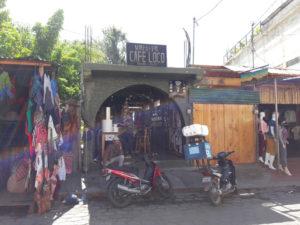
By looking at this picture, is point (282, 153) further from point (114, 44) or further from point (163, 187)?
point (114, 44)

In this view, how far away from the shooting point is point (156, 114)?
16.8 m

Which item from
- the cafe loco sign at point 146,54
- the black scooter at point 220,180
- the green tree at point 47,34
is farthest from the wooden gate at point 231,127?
the green tree at point 47,34

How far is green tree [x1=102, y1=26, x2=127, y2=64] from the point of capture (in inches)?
1114

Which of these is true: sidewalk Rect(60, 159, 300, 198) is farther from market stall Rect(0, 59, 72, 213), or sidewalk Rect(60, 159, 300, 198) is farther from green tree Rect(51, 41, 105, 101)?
green tree Rect(51, 41, 105, 101)

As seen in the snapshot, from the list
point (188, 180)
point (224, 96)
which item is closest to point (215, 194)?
point (188, 180)

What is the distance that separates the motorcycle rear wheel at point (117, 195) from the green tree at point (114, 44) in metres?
21.3

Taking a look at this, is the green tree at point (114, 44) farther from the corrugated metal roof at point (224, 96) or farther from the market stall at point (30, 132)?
the market stall at point (30, 132)

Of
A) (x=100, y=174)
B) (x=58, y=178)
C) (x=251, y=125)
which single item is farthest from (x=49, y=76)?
(x=251, y=125)

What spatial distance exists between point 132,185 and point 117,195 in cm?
39

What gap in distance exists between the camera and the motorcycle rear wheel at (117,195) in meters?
7.46

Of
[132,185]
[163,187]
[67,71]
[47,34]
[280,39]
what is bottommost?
[163,187]

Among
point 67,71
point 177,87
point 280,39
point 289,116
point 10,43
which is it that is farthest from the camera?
point 67,71

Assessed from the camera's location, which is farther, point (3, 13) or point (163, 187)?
point (3, 13)

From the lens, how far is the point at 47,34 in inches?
731
